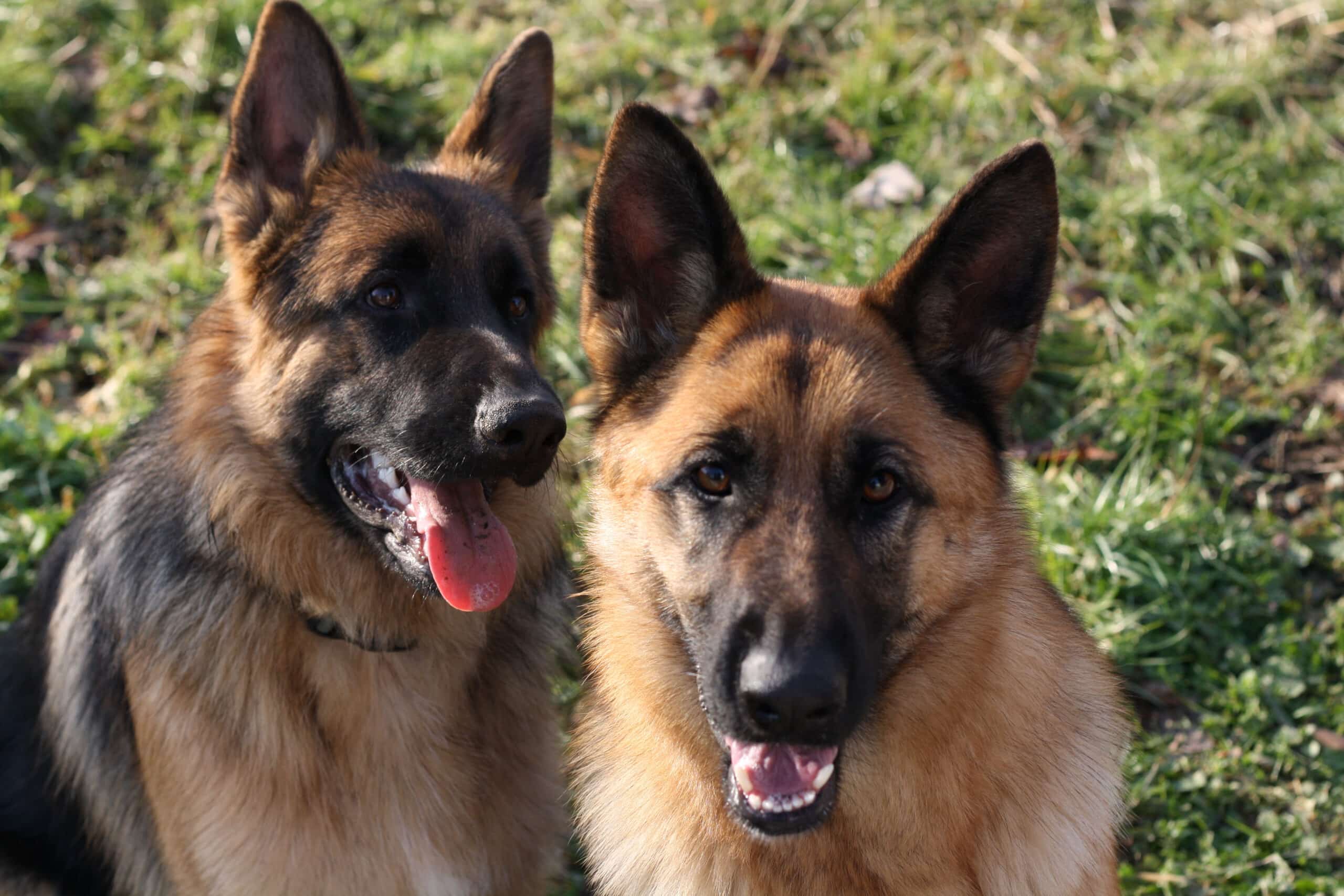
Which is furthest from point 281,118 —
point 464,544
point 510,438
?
point 464,544

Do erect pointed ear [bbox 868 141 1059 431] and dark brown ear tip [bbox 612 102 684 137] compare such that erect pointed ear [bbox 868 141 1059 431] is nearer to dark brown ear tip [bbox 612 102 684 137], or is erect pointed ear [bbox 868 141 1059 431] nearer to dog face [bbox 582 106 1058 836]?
dog face [bbox 582 106 1058 836]

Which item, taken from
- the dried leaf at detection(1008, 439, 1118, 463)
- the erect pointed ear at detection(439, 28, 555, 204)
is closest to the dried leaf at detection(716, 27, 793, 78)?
the dried leaf at detection(1008, 439, 1118, 463)

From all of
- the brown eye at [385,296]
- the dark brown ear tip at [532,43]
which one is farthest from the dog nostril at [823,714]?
the dark brown ear tip at [532,43]

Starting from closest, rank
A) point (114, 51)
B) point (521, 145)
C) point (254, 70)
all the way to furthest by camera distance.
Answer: point (254, 70), point (521, 145), point (114, 51)

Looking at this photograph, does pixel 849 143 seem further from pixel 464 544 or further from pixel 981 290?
pixel 464 544

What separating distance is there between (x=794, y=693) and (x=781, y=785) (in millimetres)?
348

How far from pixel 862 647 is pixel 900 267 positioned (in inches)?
37.8

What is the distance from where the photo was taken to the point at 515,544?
365cm

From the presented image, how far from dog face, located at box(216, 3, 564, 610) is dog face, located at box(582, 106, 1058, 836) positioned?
0.39m

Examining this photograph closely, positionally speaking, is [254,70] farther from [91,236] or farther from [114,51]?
[114,51]

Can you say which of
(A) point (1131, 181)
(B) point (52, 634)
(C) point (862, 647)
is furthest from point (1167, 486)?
(B) point (52, 634)

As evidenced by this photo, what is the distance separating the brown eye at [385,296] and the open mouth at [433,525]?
0.41m

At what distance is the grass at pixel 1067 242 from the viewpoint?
14.3 feet

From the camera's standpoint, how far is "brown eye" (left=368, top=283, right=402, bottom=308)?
339cm
